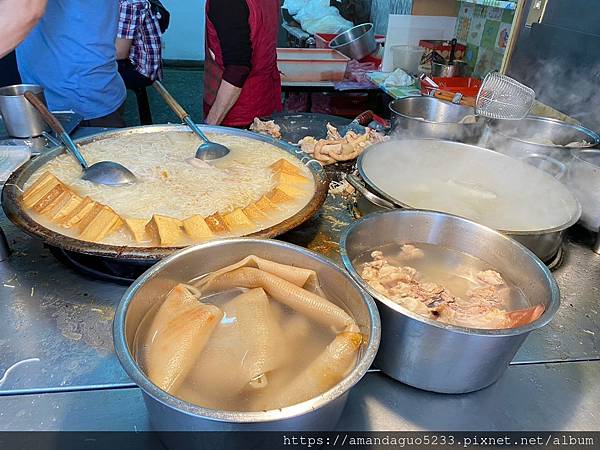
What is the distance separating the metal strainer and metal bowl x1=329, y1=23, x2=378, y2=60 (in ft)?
8.18

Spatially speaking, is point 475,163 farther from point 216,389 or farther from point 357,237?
point 216,389

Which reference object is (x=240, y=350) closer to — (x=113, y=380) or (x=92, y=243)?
(x=113, y=380)

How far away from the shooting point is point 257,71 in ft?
9.76

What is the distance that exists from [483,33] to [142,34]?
3.37 m

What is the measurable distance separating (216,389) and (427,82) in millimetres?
2991

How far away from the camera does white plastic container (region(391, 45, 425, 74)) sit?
12.8 feet

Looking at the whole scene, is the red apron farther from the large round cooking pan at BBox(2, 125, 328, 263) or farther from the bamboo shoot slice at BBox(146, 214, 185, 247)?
the bamboo shoot slice at BBox(146, 214, 185, 247)

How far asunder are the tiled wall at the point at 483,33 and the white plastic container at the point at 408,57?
40 centimetres

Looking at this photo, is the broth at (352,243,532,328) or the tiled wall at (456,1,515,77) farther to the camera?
the tiled wall at (456,1,515,77)

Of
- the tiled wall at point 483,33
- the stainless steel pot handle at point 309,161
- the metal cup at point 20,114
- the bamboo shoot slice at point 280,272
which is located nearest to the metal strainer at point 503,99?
the stainless steel pot handle at point 309,161

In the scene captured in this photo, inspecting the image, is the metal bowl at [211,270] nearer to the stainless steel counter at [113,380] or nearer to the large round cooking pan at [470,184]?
the stainless steel counter at [113,380]

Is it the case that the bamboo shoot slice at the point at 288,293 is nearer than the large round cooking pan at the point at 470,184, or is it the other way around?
the bamboo shoot slice at the point at 288,293

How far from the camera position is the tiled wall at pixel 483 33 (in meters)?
3.30

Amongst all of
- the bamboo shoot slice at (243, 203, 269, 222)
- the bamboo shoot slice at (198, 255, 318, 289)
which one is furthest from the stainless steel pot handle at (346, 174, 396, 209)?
the bamboo shoot slice at (198, 255, 318, 289)
